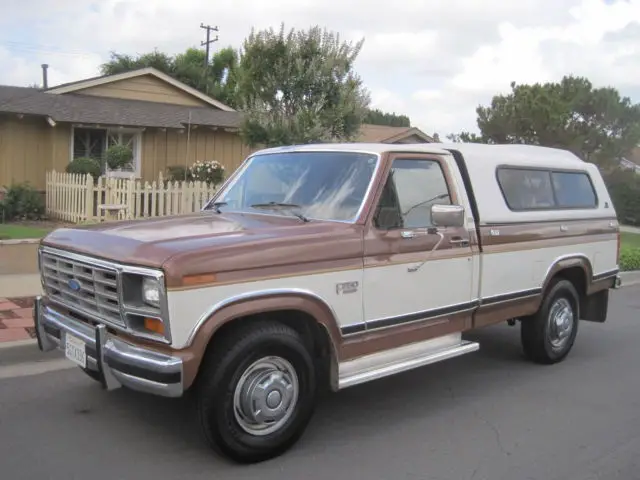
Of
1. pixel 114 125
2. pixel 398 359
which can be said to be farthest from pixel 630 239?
pixel 398 359

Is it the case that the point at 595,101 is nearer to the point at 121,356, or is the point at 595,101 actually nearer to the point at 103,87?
the point at 103,87

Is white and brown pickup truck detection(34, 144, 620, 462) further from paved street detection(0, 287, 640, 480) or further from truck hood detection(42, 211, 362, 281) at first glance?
paved street detection(0, 287, 640, 480)

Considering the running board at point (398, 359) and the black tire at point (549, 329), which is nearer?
the running board at point (398, 359)

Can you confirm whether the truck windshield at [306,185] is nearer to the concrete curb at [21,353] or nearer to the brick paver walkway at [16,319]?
the concrete curb at [21,353]

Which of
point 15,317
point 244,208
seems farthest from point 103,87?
Answer: point 244,208

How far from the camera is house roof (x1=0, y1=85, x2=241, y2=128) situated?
55.0 ft

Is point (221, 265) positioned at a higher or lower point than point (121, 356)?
higher

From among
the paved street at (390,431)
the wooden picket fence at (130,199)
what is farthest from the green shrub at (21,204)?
the paved street at (390,431)

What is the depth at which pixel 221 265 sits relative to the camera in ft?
12.4

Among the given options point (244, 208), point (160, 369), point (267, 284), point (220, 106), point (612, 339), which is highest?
point (220, 106)

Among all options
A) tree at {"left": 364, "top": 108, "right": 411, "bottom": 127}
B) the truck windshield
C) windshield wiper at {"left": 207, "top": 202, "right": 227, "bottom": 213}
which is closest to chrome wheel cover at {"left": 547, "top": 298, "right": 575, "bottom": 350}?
the truck windshield

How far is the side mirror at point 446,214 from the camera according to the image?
15.3 ft

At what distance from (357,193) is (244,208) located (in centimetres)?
103

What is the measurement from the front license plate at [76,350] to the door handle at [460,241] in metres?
2.75
